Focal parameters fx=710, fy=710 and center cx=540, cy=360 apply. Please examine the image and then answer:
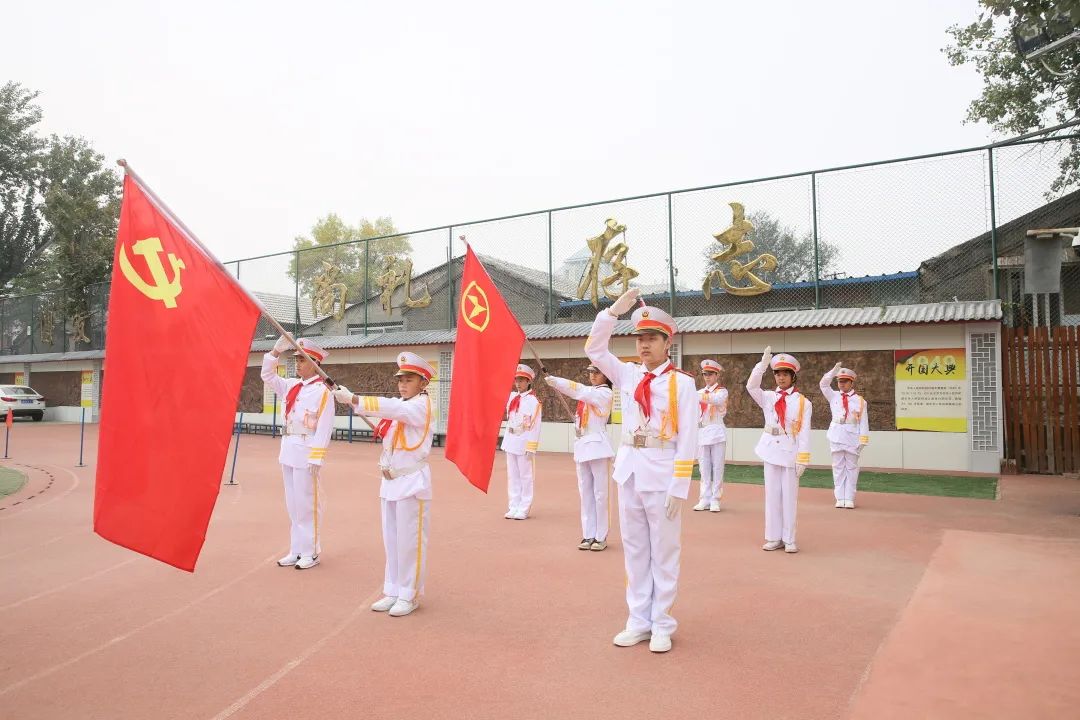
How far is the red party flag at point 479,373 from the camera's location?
571 centimetres

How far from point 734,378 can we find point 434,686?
13166 millimetres

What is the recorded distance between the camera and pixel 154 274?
396 cm

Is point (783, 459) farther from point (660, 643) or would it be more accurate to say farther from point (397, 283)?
point (397, 283)

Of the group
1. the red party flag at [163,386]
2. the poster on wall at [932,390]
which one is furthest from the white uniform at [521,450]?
the poster on wall at [932,390]

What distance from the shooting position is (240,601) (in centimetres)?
573

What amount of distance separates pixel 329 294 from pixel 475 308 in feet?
67.1

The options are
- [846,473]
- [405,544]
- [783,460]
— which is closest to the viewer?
[405,544]

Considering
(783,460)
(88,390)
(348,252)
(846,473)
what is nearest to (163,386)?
(783,460)

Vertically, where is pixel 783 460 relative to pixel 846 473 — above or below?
above

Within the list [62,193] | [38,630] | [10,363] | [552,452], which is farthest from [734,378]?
[10,363]

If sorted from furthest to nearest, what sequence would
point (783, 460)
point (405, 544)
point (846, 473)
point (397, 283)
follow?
1. point (397, 283)
2. point (846, 473)
3. point (783, 460)
4. point (405, 544)

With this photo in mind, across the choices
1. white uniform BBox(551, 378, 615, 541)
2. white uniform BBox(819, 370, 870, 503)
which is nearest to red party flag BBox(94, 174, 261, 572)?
white uniform BBox(551, 378, 615, 541)

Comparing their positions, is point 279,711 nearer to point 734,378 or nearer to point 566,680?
point 566,680

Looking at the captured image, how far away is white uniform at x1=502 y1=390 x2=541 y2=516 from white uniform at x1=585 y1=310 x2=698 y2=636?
4.59 metres
